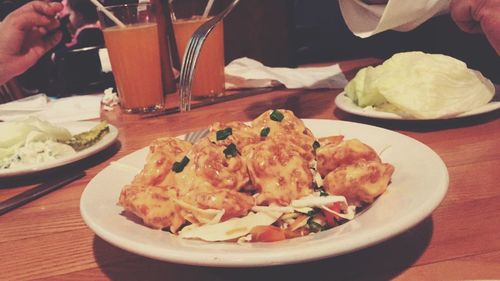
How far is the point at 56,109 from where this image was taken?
185 centimetres

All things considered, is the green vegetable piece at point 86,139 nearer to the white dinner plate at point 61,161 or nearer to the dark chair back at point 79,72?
the white dinner plate at point 61,161

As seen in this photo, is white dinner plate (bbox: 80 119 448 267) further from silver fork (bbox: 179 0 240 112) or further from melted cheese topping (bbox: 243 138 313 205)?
silver fork (bbox: 179 0 240 112)

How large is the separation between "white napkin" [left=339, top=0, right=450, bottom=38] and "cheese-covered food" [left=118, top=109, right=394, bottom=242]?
2.30ft

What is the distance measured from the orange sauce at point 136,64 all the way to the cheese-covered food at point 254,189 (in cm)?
95

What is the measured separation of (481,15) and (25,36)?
1806 mm

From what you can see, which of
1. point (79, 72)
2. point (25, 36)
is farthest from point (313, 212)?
point (25, 36)

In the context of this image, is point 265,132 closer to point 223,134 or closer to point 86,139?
point 223,134

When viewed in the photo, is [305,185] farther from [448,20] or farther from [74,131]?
[448,20]

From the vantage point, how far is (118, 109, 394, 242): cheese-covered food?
2.19 feet

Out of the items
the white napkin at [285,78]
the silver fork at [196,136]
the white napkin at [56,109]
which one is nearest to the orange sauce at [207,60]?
the white napkin at [285,78]

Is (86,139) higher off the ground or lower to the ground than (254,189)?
lower

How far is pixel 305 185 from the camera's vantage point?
72cm

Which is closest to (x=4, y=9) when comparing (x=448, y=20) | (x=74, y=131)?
(x=74, y=131)

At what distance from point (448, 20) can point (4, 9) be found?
3.01m
